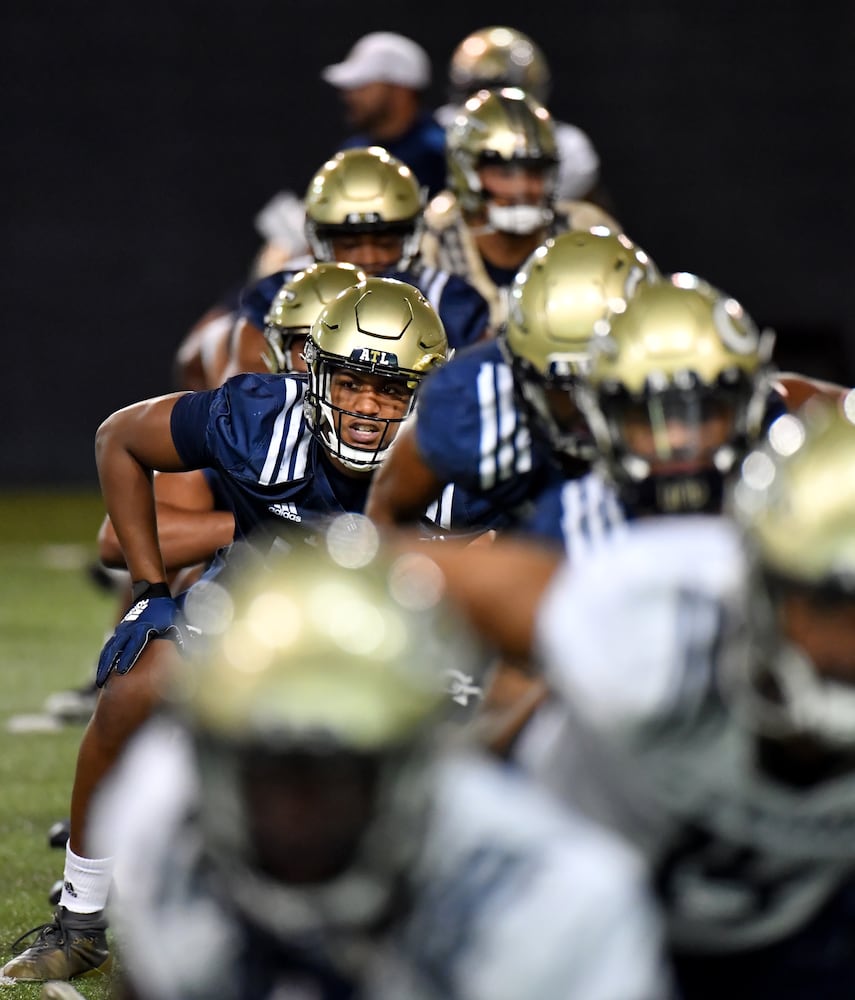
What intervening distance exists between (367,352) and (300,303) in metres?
0.75

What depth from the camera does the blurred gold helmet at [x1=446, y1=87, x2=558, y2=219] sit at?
4.85 meters

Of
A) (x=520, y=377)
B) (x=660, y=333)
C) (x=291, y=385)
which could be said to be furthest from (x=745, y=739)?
(x=291, y=385)

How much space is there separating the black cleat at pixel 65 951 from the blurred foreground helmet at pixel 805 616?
→ 6.10 feet

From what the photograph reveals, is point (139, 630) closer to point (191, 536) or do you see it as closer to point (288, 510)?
point (288, 510)

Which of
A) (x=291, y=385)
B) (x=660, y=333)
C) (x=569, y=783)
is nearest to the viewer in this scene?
(x=569, y=783)

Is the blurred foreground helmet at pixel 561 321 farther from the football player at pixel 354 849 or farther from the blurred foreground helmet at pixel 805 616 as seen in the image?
the football player at pixel 354 849

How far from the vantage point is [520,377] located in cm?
280

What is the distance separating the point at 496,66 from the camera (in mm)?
6676

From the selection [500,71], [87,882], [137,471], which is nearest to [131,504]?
[137,471]

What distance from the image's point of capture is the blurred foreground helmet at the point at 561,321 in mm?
2740

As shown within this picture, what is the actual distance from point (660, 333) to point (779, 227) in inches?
293

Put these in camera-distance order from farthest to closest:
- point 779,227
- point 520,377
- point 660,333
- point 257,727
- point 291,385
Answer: point 779,227
point 291,385
point 520,377
point 660,333
point 257,727

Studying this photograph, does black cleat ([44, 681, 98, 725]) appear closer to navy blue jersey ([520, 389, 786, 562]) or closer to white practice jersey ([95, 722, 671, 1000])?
navy blue jersey ([520, 389, 786, 562])

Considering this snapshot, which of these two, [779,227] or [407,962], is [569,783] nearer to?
[407,962]
